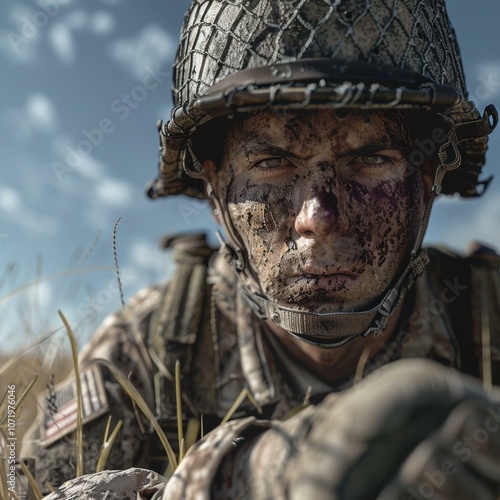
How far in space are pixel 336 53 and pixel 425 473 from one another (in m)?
1.58

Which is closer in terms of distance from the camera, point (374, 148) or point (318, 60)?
point (318, 60)

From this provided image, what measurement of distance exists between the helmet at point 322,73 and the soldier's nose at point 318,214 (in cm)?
28

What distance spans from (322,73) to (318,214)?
1.53 feet

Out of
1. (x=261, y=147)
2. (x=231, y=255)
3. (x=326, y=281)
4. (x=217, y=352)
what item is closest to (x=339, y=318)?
(x=326, y=281)

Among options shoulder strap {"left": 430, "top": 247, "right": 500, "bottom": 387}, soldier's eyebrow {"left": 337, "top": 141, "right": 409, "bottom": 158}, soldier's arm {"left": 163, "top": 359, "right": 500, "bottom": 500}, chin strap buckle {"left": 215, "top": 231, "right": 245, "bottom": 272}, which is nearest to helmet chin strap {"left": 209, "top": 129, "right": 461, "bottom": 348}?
chin strap buckle {"left": 215, "top": 231, "right": 245, "bottom": 272}

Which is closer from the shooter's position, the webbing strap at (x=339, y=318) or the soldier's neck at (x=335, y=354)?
the webbing strap at (x=339, y=318)

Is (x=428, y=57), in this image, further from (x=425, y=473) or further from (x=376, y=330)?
(x=425, y=473)

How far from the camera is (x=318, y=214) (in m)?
1.95

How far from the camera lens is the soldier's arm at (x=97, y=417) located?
248 centimetres

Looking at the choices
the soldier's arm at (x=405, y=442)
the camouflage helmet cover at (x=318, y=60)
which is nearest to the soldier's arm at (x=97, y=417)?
the camouflage helmet cover at (x=318, y=60)

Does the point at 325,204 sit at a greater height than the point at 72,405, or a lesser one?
greater

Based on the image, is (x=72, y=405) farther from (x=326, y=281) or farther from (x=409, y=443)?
(x=409, y=443)

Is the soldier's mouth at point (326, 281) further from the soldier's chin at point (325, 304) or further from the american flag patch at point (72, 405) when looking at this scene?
the american flag patch at point (72, 405)

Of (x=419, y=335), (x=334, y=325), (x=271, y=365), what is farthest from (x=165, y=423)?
(x=419, y=335)
